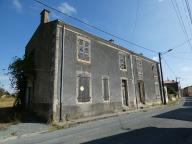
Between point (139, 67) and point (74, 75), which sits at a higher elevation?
point (139, 67)

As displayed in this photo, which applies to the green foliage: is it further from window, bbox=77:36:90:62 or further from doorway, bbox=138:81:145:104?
doorway, bbox=138:81:145:104

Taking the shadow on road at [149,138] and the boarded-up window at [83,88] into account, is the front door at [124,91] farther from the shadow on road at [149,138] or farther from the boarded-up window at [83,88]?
the shadow on road at [149,138]

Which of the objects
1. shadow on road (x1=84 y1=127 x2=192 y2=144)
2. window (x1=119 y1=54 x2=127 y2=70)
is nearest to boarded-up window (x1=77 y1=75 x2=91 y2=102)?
window (x1=119 y1=54 x2=127 y2=70)

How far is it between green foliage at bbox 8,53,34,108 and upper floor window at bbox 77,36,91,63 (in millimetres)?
4225

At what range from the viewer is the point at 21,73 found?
51.0ft

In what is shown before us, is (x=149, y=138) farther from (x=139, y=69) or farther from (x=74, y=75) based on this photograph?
(x=139, y=69)

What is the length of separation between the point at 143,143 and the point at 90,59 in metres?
10.00

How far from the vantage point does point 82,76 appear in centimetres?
1423

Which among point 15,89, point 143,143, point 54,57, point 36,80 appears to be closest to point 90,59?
point 54,57

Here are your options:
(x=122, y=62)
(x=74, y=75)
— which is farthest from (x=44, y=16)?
(x=122, y=62)

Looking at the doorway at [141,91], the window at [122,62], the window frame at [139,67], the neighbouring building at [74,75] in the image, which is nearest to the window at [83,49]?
the neighbouring building at [74,75]

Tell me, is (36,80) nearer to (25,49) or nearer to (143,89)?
(25,49)

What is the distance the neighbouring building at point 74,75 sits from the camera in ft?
41.1

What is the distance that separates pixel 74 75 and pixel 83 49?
2.42m
